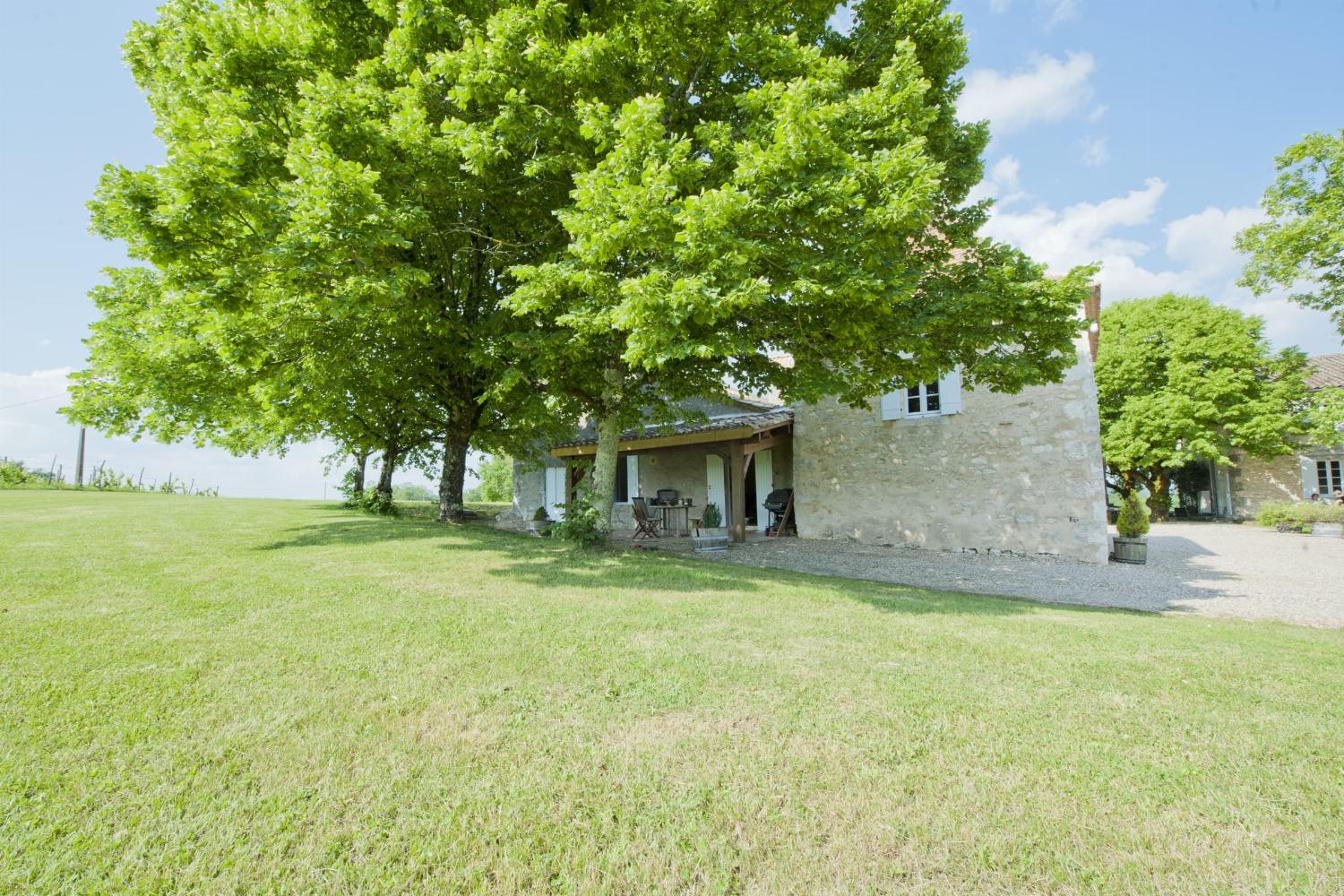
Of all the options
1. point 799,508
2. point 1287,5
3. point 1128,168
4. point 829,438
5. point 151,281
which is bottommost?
point 799,508

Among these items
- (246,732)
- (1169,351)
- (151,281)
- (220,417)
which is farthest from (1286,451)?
(151,281)

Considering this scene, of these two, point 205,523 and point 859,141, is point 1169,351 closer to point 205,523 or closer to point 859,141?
point 859,141

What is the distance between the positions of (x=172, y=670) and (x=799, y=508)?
12351mm

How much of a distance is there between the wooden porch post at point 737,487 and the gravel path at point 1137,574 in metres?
0.56

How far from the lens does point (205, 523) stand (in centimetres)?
1145

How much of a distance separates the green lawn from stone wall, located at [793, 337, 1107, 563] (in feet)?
20.4

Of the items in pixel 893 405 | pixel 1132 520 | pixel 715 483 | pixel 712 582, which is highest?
pixel 893 405

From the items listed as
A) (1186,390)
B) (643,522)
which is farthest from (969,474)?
(1186,390)

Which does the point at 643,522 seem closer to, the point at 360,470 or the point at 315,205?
the point at 315,205

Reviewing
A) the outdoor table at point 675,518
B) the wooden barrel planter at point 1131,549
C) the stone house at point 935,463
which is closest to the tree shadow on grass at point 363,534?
the stone house at point 935,463

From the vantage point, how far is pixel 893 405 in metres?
12.9

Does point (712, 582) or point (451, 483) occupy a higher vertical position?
point (451, 483)

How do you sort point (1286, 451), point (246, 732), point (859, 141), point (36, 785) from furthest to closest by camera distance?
point (1286, 451), point (859, 141), point (246, 732), point (36, 785)

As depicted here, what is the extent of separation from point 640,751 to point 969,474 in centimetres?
1150
